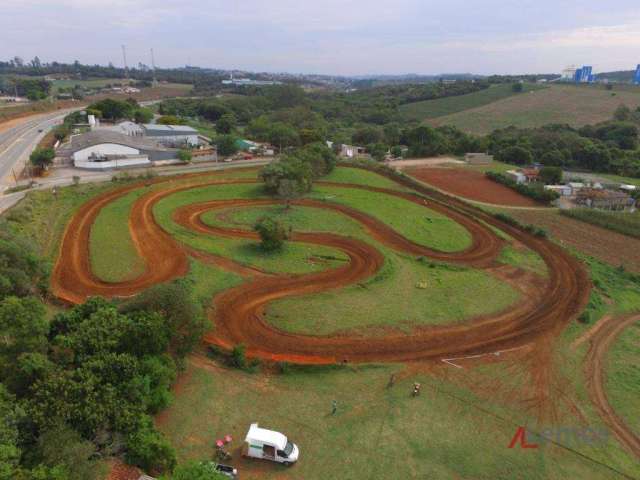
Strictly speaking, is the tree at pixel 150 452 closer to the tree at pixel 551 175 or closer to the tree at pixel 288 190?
the tree at pixel 288 190

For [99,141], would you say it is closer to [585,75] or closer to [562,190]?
[562,190]

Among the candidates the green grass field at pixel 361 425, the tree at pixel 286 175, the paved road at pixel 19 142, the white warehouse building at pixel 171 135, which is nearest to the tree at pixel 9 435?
the green grass field at pixel 361 425

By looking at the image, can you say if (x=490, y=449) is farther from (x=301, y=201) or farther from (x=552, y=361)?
(x=301, y=201)

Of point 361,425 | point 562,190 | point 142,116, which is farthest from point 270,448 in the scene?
point 142,116

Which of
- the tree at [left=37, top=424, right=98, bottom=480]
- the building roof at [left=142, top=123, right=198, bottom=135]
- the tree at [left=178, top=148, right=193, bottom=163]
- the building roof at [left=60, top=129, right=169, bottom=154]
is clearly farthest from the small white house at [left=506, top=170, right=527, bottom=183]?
the tree at [left=37, top=424, right=98, bottom=480]

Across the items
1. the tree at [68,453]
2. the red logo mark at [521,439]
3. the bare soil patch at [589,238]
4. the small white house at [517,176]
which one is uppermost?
the tree at [68,453]

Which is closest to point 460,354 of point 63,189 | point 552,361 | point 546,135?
point 552,361

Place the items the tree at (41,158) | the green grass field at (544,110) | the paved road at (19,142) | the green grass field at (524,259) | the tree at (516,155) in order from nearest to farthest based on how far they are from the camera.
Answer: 1. the green grass field at (524,259)
2. the tree at (41,158)
3. the paved road at (19,142)
4. the tree at (516,155)
5. the green grass field at (544,110)
